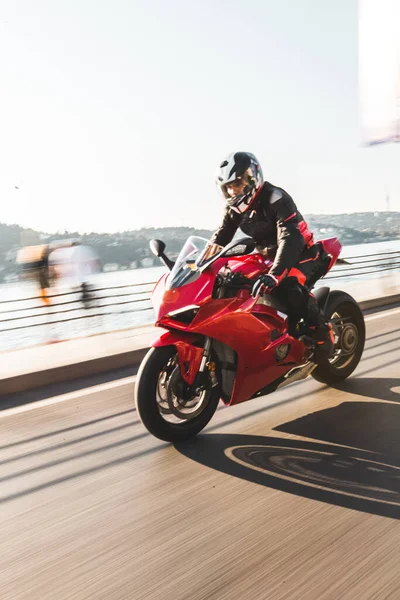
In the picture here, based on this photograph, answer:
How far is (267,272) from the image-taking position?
4641 mm

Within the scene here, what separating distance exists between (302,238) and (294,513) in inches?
81.0

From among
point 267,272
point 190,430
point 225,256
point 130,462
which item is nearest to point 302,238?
point 267,272

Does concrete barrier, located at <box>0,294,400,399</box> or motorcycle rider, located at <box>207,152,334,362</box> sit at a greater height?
motorcycle rider, located at <box>207,152,334,362</box>

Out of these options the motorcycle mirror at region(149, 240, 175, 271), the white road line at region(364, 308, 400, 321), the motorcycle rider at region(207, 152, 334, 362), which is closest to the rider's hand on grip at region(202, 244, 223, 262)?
the motorcycle rider at region(207, 152, 334, 362)

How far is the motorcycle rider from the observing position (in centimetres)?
450

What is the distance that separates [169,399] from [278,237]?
1.35 m

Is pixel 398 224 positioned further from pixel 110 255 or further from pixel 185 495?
pixel 185 495

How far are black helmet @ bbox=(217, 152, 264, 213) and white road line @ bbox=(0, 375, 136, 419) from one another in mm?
2344

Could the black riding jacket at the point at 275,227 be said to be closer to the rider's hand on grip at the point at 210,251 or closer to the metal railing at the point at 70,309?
the rider's hand on grip at the point at 210,251

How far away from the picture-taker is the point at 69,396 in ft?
19.5

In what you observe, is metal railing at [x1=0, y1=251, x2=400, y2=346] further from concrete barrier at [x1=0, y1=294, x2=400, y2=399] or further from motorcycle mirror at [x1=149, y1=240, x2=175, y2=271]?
motorcycle mirror at [x1=149, y1=240, x2=175, y2=271]

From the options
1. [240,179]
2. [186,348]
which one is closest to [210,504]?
[186,348]

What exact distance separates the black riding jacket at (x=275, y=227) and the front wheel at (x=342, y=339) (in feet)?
2.45

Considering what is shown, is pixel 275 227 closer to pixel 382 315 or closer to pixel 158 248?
pixel 158 248
